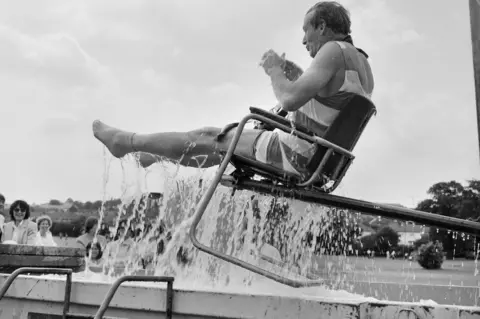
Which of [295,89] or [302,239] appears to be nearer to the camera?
[295,89]

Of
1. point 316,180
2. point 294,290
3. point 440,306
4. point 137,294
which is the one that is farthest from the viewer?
point 316,180

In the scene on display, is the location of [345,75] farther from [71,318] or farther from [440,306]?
[71,318]

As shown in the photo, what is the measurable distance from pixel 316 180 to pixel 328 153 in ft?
0.57

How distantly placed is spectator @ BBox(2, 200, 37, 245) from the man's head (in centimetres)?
473

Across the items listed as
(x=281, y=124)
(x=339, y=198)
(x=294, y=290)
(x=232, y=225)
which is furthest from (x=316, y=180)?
(x=232, y=225)

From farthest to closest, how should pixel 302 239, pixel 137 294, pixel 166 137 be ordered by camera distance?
pixel 302 239, pixel 166 137, pixel 137 294

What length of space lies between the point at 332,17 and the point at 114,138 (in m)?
1.53

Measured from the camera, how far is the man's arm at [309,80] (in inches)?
114

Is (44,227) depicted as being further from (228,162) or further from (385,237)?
(385,237)

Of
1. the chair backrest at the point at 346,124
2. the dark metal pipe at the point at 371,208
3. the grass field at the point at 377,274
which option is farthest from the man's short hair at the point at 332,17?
the grass field at the point at 377,274

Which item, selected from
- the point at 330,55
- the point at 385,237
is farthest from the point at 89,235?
the point at 385,237

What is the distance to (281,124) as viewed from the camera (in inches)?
113

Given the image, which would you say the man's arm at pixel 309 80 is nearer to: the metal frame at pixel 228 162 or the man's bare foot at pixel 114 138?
the metal frame at pixel 228 162

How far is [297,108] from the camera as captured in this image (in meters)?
2.94
